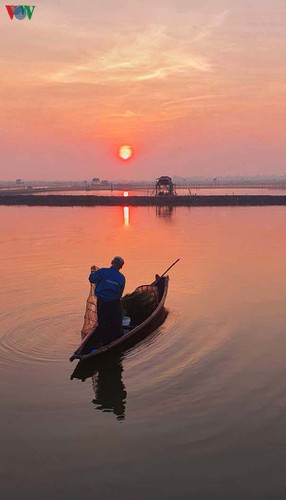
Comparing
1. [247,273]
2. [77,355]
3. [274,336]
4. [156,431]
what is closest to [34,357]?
[77,355]

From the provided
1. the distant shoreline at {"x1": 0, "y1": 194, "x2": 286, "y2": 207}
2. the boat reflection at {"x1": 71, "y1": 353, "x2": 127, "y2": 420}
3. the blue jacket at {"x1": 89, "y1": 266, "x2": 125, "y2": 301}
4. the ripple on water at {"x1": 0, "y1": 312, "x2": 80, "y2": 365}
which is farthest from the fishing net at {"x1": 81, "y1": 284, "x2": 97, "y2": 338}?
the distant shoreline at {"x1": 0, "y1": 194, "x2": 286, "y2": 207}

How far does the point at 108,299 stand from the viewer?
1177 centimetres

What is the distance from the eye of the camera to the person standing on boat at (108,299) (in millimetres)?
11734

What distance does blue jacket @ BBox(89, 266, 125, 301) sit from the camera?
38.4 ft

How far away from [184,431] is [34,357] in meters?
5.09

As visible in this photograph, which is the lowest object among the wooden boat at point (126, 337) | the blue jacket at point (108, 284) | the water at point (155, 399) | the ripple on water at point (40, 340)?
the water at point (155, 399)

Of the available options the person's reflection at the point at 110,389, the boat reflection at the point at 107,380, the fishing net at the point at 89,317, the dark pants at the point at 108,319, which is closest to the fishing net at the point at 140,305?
the fishing net at the point at 89,317

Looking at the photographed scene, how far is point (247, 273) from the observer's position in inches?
885

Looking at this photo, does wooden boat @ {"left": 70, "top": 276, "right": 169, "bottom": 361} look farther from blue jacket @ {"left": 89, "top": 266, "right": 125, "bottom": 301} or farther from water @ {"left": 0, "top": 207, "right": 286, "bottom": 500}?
blue jacket @ {"left": 89, "top": 266, "right": 125, "bottom": 301}

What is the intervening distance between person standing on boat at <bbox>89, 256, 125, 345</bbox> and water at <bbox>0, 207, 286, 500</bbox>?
0.73 metres

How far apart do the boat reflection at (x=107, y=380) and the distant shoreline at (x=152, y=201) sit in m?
67.5

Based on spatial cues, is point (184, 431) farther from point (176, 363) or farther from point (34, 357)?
point (34, 357)

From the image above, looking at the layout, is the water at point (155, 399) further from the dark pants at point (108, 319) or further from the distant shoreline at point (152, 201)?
the distant shoreline at point (152, 201)

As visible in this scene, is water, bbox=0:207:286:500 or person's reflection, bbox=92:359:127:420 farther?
person's reflection, bbox=92:359:127:420
